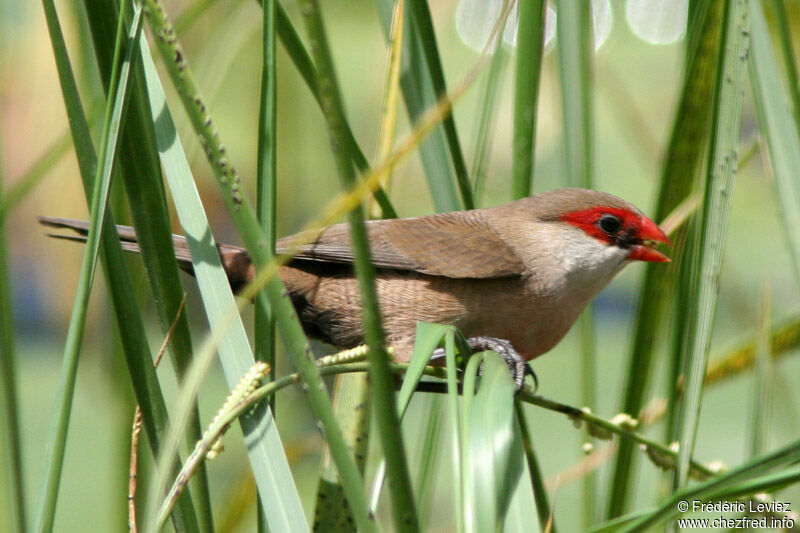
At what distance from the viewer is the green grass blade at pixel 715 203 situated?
48.4 inches

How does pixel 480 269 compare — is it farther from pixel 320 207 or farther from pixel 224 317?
pixel 320 207

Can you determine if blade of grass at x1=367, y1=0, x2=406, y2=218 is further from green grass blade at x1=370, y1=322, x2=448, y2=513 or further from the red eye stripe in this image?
the red eye stripe

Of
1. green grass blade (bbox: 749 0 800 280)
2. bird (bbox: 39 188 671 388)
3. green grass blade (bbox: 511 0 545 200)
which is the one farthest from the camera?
bird (bbox: 39 188 671 388)

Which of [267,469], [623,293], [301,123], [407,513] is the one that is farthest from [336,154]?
[623,293]

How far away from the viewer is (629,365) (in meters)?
1.71

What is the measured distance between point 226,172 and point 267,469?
421mm

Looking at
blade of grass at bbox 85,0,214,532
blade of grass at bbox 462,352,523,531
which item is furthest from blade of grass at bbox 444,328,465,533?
blade of grass at bbox 85,0,214,532

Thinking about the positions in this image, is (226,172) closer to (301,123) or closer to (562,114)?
(562,114)

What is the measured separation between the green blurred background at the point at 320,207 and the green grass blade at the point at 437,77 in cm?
70

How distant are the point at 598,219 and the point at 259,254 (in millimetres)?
1705

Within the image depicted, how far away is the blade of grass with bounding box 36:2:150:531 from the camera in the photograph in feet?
3.43

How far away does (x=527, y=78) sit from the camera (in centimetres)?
160

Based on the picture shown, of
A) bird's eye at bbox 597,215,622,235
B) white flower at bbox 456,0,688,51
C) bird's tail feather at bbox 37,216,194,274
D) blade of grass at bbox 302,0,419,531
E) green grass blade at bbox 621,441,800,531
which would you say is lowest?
green grass blade at bbox 621,441,800,531

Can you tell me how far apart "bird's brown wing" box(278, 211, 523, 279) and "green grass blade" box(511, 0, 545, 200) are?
0.67 metres
